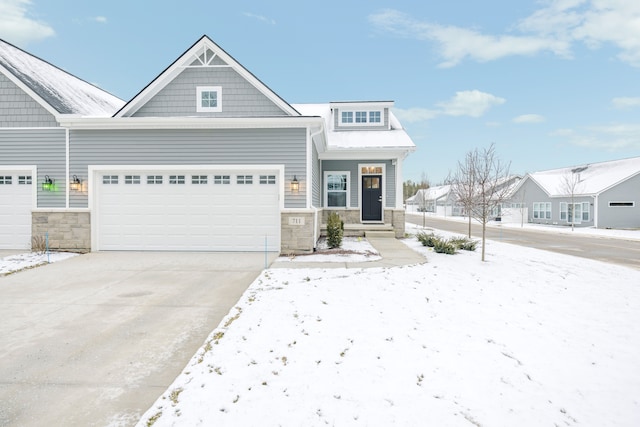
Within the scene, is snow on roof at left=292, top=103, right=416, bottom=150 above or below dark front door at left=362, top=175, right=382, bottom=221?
above

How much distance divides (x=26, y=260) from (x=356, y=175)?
1199cm

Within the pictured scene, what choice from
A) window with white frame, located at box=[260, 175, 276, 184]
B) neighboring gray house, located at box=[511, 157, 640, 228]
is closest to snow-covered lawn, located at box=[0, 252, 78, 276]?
window with white frame, located at box=[260, 175, 276, 184]

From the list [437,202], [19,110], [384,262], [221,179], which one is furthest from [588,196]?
[19,110]

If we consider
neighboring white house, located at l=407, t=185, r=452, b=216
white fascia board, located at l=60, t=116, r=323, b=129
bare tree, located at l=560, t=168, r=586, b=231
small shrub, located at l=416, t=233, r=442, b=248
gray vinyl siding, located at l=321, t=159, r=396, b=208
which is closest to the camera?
white fascia board, located at l=60, t=116, r=323, b=129

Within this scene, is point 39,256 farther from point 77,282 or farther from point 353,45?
point 353,45

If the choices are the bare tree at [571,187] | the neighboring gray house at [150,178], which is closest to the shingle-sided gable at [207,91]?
the neighboring gray house at [150,178]

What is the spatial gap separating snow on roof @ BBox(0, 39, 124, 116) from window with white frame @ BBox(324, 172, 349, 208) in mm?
10067

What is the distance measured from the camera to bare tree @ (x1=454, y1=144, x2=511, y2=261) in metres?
9.81

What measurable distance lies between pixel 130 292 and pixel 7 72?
395 inches

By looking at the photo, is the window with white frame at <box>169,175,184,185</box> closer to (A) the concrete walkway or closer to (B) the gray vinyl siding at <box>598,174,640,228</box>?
(A) the concrete walkway

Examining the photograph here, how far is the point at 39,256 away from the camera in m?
9.54

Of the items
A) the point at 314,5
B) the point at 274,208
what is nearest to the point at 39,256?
the point at 274,208

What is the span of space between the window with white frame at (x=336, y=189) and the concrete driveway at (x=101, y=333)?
7463 millimetres

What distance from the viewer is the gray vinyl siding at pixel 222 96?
11.3 meters
